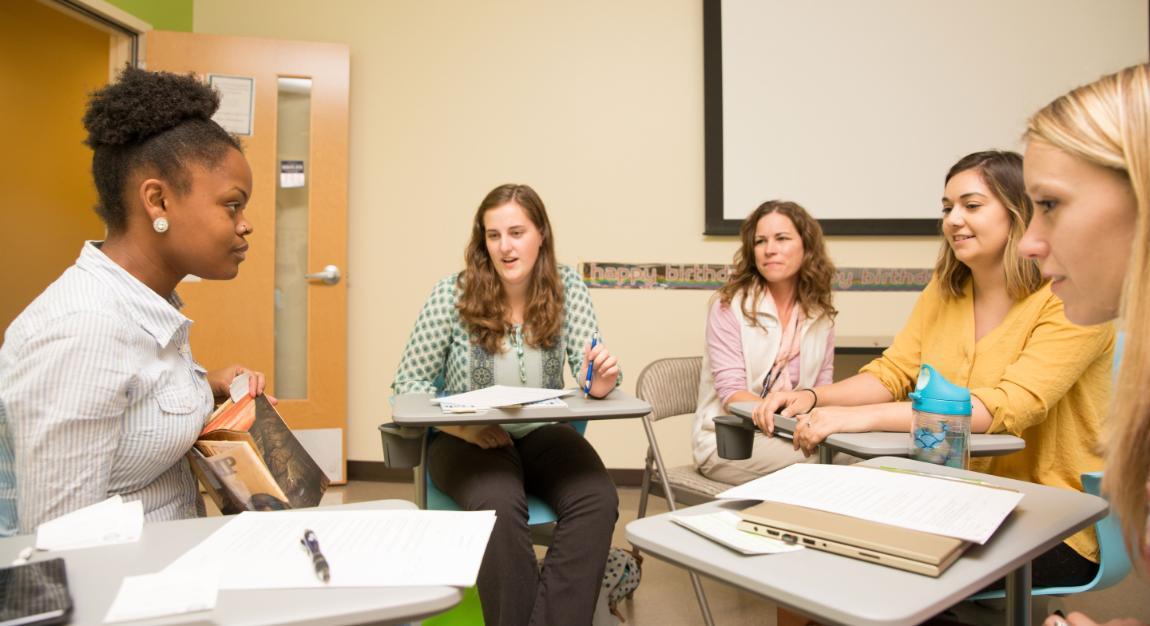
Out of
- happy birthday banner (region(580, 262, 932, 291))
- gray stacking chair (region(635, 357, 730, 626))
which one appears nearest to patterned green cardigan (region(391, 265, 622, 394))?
gray stacking chair (region(635, 357, 730, 626))

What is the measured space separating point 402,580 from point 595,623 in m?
1.38

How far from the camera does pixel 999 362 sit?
1.59 metres

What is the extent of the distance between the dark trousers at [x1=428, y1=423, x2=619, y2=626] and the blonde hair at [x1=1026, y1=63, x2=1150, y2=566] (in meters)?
1.13

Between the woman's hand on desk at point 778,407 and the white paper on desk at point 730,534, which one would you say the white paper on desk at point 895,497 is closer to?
the white paper on desk at point 730,534

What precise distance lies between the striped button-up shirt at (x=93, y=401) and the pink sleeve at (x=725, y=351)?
1511mm

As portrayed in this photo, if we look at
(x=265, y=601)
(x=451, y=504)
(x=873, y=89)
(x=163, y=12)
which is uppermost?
(x=163, y=12)

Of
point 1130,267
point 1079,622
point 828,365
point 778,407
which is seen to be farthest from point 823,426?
point 828,365

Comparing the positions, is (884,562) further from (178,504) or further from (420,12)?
(420,12)

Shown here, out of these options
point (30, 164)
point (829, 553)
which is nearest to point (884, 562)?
point (829, 553)

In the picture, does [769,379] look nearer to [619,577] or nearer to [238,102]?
[619,577]

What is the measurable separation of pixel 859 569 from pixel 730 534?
0.14m

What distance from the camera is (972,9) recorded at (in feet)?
11.5

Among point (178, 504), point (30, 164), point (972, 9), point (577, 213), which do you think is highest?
point (972, 9)

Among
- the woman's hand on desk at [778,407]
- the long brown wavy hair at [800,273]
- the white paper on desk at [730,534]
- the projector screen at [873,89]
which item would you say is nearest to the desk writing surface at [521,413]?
the woman's hand on desk at [778,407]
